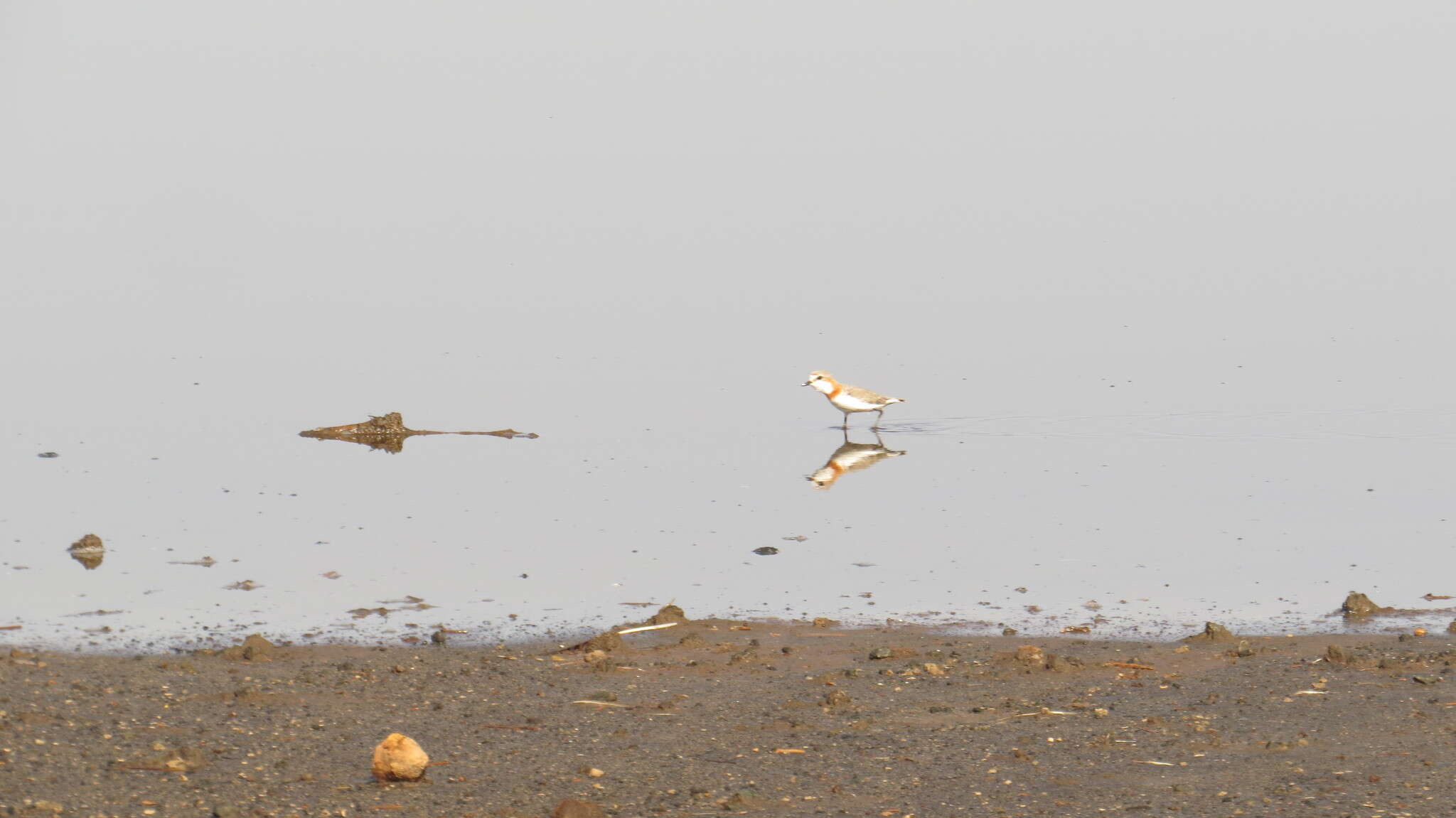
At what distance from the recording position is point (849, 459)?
15094 millimetres

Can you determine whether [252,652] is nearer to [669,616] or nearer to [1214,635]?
[669,616]

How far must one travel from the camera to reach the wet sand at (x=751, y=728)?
19.8 ft

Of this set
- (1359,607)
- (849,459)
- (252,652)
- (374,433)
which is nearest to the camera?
(252,652)

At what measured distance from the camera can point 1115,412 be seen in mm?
16734

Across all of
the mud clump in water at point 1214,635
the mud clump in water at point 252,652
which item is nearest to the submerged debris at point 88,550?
the mud clump in water at point 252,652

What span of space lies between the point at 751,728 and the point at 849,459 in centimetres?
815

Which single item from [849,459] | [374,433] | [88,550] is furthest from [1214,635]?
[374,433]

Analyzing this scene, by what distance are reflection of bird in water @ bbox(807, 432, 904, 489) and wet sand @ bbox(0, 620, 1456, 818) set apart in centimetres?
536

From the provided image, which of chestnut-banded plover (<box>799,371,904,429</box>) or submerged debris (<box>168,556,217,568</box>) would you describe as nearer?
submerged debris (<box>168,556,217,568</box>)

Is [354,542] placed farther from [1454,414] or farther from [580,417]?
[1454,414]

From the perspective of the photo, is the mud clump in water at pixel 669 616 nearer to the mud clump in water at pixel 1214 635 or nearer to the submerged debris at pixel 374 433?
the mud clump in water at pixel 1214 635

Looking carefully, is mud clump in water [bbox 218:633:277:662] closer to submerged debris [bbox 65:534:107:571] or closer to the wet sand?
the wet sand

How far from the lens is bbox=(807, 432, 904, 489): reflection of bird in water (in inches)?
559

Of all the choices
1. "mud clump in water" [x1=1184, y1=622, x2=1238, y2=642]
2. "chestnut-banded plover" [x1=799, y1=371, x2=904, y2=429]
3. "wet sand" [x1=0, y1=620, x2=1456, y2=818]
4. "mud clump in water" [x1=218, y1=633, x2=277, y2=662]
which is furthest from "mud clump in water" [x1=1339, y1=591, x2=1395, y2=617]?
"chestnut-banded plover" [x1=799, y1=371, x2=904, y2=429]
